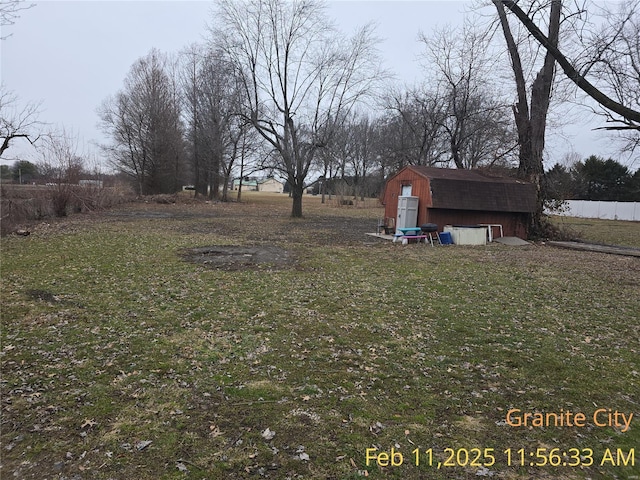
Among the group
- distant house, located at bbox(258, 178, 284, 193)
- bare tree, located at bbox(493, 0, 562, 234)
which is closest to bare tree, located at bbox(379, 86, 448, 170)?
bare tree, located at bbox(493, 0, 562, 234)

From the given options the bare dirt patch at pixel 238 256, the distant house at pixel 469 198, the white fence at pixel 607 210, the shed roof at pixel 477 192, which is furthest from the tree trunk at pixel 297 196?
the white fence at pixel 607 210

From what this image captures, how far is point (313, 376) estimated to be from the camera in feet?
13.9

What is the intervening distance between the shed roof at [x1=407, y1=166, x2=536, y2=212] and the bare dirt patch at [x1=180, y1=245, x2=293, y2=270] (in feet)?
21.4

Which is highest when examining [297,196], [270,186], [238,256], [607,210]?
[270,186]

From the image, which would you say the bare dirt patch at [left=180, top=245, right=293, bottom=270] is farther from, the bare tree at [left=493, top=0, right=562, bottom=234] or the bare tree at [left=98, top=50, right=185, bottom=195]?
the bare tree at [left=98, top=50, right=185, bottom=195]

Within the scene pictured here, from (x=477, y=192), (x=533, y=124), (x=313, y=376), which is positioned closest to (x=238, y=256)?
(x=313, y=376)

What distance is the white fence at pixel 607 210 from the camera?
33.5m

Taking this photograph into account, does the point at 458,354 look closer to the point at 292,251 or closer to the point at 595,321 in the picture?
the point at 595,321

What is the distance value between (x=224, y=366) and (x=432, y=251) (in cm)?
989

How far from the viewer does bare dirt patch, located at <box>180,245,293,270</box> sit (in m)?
10.2

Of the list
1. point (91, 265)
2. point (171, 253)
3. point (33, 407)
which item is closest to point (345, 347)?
point (33, 407)

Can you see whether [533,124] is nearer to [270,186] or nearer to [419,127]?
[419,127]

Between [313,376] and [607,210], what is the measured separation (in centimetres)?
4044

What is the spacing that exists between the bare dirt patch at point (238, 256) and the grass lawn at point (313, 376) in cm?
129
